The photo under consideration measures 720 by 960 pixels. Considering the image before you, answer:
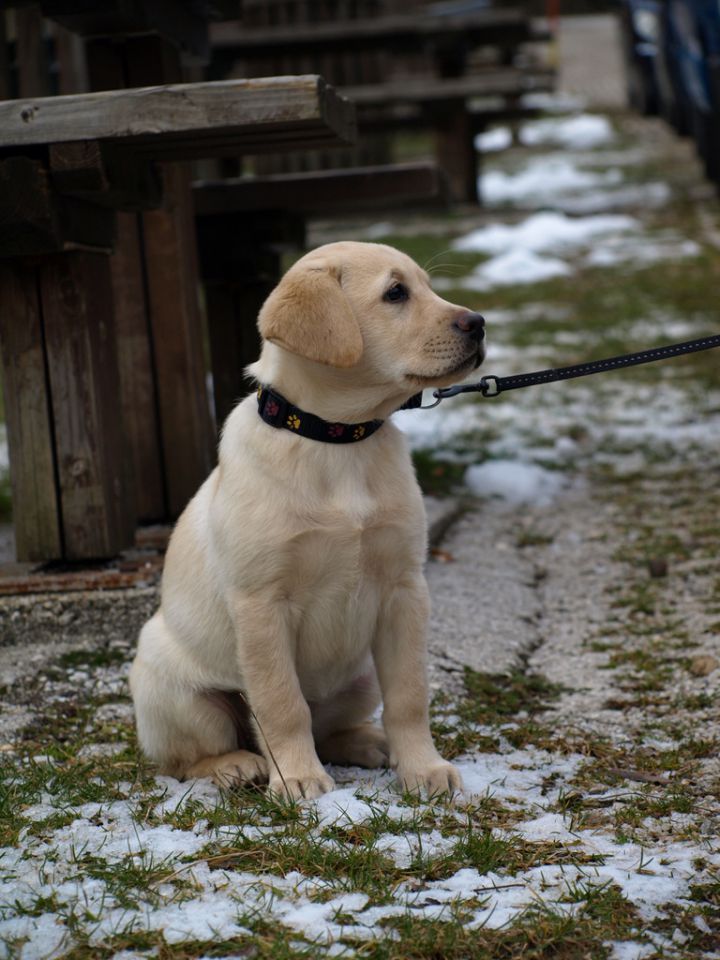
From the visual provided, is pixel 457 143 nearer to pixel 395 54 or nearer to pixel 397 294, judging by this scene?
pixel 395 54

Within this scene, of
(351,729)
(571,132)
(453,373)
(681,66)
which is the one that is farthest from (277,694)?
(571,132)

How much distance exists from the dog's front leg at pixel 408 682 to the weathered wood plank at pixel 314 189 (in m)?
3.56

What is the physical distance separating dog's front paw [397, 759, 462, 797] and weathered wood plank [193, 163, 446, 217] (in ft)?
12.4

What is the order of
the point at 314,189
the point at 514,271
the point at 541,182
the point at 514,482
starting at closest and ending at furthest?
1. the point at 314,189
2. the point at 514,482
3. the point at 514,271
4. the point at 541,182

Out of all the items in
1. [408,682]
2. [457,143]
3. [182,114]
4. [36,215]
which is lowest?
[408,682]

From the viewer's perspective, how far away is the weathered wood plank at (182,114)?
12.1 ft

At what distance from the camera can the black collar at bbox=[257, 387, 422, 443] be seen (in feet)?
10.1

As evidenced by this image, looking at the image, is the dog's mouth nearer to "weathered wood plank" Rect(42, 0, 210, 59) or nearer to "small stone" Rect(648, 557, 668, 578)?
"small stone" Rect(648, 557, 668, 578)

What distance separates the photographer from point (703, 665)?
13.4 ft

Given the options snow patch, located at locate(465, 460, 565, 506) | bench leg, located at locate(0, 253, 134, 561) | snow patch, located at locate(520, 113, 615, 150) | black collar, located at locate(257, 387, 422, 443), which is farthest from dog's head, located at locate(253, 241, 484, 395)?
snow patch, located at locate(520, 113, 615, 150)

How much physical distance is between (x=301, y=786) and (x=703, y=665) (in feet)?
5.34

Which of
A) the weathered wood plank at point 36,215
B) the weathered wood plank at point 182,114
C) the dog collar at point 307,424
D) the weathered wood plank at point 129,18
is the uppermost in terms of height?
the weathered wood plank at point 129,18

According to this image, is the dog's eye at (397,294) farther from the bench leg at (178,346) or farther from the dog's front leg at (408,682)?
the bench leg at (178,346)

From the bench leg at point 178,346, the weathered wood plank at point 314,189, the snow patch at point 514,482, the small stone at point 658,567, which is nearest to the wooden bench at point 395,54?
the weathered wood plank at point 314,189
